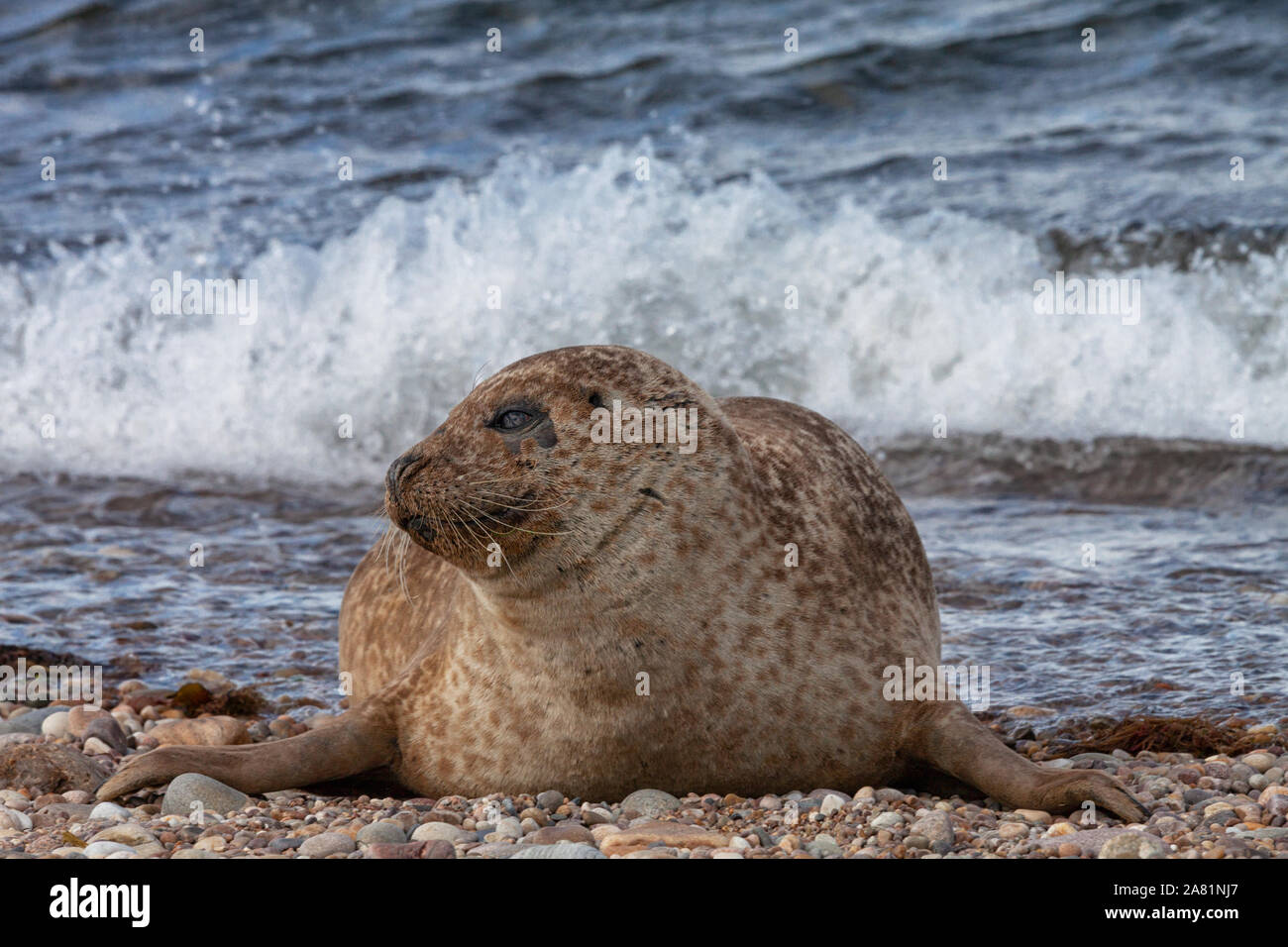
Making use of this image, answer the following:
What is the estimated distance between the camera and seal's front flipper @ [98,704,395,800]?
4504mm

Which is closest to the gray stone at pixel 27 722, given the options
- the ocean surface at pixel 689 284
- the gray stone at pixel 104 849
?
the ocean surface at pixel 689 284

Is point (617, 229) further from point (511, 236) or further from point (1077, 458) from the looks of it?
point (1077, 458)

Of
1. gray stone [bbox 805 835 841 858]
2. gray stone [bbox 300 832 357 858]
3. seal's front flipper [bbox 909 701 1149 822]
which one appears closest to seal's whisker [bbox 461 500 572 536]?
gray stone [bbox 300 832 357 858]

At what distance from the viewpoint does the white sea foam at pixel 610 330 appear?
11453 mm

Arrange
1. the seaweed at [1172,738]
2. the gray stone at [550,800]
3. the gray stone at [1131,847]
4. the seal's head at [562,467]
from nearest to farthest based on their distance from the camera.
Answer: the gray stone at [1131,847] < the seal's head at [562,467] < the gray stone at [550,800] < the seaweed at [1172,738]

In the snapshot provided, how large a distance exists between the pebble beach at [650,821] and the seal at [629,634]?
87 millimetres

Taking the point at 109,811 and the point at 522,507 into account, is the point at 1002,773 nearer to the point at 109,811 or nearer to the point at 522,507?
the point at 522,507

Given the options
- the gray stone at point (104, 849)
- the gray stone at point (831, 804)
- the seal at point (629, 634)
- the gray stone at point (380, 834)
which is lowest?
the gray stone at point (831, 804)

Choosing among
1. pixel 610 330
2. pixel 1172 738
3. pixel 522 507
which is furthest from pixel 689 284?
pixel 522 507

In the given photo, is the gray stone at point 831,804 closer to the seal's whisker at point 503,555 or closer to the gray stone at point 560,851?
the gray stone at point 560,851

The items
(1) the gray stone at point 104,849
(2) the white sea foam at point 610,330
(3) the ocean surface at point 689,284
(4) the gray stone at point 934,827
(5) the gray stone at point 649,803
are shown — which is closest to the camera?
(1) the gray stone at point 104,849

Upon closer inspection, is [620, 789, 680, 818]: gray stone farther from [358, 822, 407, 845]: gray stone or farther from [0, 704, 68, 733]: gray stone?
[0, 704, 68, 733]: gray stone

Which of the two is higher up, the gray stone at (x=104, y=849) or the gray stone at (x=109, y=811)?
the gray stone at (x=104, y=849)

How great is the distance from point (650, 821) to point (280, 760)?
43.8 inches
